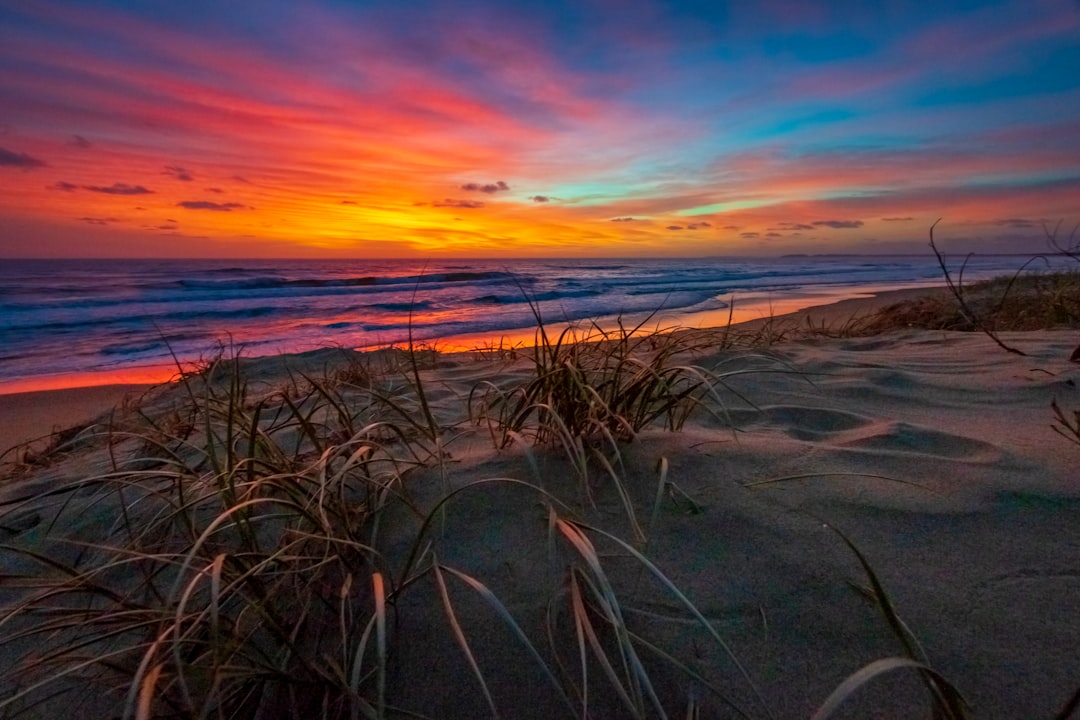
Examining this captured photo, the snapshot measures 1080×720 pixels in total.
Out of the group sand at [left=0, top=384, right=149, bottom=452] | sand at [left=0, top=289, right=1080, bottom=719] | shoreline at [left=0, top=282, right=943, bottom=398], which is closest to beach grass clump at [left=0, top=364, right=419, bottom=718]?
sand at [left=0, top=289, right=1080, bottom=719]

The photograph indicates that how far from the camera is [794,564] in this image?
116 centimetres

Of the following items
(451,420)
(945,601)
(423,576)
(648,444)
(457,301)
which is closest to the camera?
(945,601)

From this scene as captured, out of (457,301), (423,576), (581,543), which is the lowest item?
(457,301)

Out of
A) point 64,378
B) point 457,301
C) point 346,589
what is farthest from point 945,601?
point 457,301

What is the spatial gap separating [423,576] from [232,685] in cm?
37

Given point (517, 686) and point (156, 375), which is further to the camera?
point (156, 375)

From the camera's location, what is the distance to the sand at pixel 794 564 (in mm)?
942

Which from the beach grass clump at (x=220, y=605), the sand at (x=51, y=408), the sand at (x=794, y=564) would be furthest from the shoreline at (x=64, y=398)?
the sand at (x=794, y=564)

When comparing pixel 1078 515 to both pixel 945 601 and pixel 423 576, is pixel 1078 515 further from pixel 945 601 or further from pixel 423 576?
pixel 423 576

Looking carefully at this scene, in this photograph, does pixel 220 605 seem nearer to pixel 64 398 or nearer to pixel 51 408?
pixel 51 408

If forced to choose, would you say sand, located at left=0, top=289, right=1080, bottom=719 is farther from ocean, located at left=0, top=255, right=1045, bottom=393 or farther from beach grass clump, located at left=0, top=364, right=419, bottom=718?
ocean, located at left=0, top=255, right=1045, bottom=393

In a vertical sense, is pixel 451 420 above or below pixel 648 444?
below

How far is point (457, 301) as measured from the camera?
15.4m

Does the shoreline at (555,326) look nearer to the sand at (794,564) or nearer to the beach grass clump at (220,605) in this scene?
the sand at (794,564)
